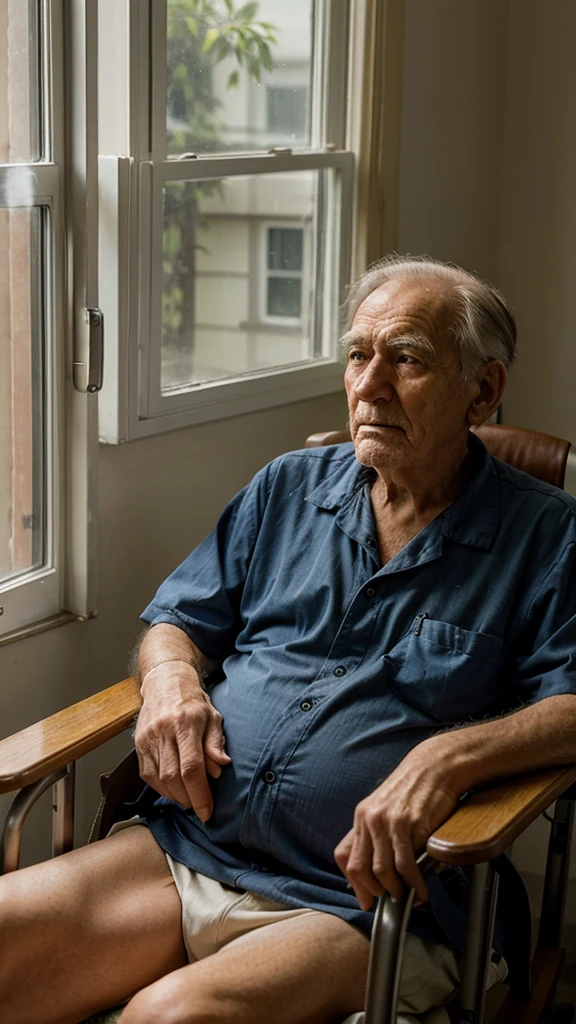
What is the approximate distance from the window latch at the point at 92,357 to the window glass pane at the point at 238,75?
397mm

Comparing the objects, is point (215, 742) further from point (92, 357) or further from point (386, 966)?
point (92, 357)

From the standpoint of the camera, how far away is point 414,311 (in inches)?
69.5

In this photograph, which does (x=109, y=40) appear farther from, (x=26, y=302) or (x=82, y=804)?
(x=82, y=804)

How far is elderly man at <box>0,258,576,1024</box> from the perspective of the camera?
1499 millimetres

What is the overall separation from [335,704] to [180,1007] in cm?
46

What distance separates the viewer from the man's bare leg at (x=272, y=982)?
142 centimetres

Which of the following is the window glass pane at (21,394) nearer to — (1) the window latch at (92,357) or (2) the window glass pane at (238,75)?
(1) the window latch at (92,357)

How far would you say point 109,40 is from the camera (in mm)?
2049

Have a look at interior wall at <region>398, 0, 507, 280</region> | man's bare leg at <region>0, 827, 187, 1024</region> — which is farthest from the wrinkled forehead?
interior wall at <region>398, 0, 507, 280</region>

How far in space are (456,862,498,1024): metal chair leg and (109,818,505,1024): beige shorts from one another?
8 cm

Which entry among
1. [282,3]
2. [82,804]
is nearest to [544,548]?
[82,804]

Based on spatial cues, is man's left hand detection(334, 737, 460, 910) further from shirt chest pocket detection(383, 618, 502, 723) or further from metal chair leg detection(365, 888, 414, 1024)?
shirt chest pocket detection(383, 618, 502, 723)

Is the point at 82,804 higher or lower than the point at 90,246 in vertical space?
lower

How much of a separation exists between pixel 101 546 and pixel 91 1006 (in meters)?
0.85
